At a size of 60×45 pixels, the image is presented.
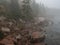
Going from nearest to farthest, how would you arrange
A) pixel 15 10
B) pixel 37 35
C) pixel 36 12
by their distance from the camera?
1. pixel 37 35
2. pixel 36 12
3. pixel 15 10

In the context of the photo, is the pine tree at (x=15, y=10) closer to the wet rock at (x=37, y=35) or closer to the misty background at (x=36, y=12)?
the misty background at (x=36, y=12)

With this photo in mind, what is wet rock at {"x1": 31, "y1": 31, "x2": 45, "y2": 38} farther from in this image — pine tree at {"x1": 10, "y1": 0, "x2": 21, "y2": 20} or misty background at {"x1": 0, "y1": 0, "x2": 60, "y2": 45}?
pine tree at {"x1": 10, "y1": 0, "x2": 21, "y2": 20}

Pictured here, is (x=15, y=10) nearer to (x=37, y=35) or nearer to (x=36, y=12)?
(x=36, y=12)

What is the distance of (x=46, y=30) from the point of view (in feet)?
15.1

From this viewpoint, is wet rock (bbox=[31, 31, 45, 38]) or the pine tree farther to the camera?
the pine tree

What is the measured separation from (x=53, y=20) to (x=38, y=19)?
42 cm

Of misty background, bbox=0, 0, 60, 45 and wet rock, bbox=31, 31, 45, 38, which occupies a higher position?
misty background, bbox=0, 0, 60, 45

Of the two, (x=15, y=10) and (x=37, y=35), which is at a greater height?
(x=15, y=10)

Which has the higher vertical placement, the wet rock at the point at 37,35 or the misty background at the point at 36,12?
the misty background at the point at 36,12

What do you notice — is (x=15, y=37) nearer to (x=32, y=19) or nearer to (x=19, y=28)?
(x=19, y=28)

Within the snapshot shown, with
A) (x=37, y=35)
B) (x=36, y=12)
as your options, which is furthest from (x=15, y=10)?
(x=37, y=35)

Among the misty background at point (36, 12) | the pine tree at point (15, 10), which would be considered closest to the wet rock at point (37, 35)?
the misty background at point (36, 12)

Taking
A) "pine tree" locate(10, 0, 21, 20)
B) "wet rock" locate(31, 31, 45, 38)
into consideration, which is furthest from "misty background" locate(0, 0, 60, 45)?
"wet rock" locate(31, 31, 45, 38)

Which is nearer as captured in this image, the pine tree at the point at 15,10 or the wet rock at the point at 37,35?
the wet rock at the point at 37,35
